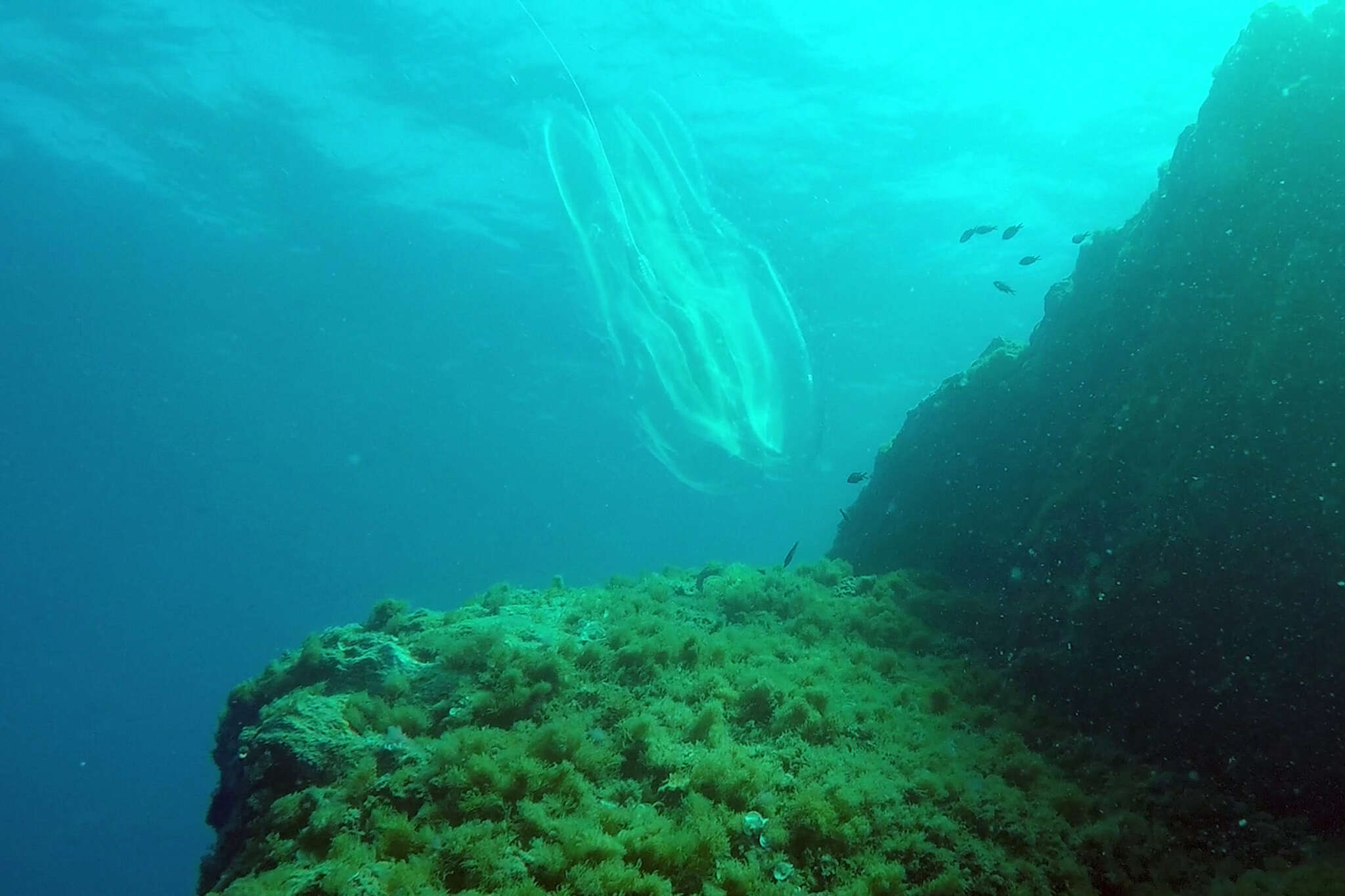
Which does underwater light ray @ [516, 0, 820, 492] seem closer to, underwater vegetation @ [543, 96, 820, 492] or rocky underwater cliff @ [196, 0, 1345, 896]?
underwater vegetation @ [543, 96, 820, 492]

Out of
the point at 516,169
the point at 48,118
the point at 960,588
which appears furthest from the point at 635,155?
the point at 48,118

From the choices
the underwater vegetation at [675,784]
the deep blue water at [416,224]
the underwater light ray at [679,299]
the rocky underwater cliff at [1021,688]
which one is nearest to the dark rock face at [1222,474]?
the rocky underwater cliff at [1021,688]

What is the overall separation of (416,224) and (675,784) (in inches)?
1146

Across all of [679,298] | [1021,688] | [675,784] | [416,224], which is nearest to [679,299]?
[679,298]

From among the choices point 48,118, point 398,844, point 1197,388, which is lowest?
point 398,844

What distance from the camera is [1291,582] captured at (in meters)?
5.93

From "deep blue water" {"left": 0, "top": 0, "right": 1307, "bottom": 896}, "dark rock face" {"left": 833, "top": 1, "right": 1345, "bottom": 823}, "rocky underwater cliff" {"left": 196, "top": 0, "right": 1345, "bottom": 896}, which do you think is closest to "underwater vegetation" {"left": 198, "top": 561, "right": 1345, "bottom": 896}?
"rocky underwater cliff" {"left": 196, "top": 0, "right": 1345, "bottom": 896}

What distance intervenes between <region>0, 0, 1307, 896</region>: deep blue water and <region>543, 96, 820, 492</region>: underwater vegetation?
1191 millimetres

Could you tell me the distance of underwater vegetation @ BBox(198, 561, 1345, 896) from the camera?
4.17 m

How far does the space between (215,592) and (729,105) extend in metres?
97.7

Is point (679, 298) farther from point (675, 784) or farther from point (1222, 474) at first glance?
point (675, 784)

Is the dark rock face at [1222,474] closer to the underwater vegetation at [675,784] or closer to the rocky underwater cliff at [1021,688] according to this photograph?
the rocky underwater cliff at [1021,688]

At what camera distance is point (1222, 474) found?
6.41 metres

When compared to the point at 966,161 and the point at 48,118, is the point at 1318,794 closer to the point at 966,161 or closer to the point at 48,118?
the point at 966,161
